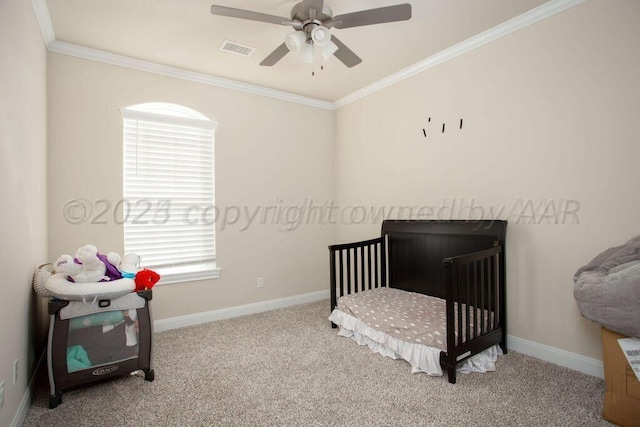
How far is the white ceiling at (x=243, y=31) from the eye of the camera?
82.9 inches

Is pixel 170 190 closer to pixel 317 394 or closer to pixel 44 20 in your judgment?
pixel 44 20

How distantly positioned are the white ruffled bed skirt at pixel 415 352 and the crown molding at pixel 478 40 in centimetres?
229

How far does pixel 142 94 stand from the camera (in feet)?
9.42

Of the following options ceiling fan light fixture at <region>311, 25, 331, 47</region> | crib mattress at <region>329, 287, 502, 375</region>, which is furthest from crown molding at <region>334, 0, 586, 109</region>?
crib mattress at <region>329, 287, 502, 375</region>

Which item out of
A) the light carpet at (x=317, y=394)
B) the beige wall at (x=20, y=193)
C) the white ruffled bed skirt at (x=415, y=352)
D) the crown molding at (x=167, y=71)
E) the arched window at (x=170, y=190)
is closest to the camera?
the beige wall at (x=20, y=193)

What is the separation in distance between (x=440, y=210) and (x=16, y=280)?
2.91 meters

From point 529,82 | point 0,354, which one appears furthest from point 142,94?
point 529,82

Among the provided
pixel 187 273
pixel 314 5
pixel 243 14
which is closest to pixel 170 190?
pixel 187 273

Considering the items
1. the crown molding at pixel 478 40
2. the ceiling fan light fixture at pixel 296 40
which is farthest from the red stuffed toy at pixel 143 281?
the crown molding at pixel 478 40

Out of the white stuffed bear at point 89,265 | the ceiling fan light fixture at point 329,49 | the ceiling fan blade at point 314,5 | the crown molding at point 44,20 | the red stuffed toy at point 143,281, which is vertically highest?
the crown molding at point 44,20

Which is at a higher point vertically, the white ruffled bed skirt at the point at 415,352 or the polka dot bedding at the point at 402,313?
the polka dot bedding at the point at 402,313

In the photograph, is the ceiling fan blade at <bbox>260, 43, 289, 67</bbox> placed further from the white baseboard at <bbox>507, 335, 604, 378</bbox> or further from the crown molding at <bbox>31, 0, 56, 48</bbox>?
the white baseboard at <bbox>507, 335, 604, 378</bbox>

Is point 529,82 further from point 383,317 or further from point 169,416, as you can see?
point 169,416

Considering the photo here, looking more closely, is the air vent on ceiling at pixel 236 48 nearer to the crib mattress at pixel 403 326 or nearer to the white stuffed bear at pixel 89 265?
the white stuffed bear at pixel 89 265
